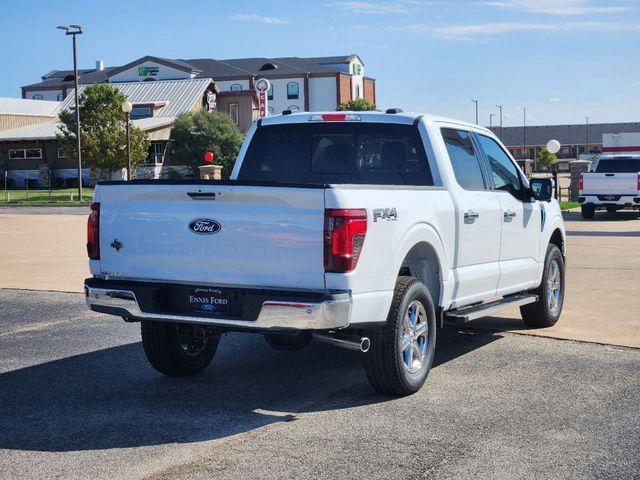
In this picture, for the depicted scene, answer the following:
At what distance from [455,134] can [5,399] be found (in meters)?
4.36

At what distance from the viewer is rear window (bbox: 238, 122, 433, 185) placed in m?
8.18

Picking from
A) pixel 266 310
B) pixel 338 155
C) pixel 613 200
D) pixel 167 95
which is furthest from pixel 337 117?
pixel 167 95

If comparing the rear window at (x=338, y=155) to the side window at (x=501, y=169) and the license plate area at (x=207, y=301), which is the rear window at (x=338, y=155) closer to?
the side window at (x=501, y=169)

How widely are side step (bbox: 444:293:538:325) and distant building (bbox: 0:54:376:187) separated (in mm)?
56911

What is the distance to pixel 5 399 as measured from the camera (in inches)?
282

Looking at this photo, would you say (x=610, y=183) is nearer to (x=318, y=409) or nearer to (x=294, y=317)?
(x=318, y=409)

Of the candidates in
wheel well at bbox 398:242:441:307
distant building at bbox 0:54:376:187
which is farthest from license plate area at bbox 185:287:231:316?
distant building at bbox 0:54:376:187

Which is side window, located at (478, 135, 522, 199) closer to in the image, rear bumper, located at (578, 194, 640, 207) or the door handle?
the door handle

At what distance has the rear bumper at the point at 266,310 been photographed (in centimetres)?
620

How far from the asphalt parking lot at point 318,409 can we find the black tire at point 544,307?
0.58ft

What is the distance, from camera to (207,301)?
6.66 m

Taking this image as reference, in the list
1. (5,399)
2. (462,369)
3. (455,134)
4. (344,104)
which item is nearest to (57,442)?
(5,399)

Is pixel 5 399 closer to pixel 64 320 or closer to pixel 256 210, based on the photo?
pixel 256 210

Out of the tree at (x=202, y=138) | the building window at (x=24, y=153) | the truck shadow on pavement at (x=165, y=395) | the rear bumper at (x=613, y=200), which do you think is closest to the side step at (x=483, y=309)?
the truck shadow on pavement at (x=165, y=395)
